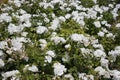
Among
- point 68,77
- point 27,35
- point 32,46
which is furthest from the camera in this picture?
point 27,35

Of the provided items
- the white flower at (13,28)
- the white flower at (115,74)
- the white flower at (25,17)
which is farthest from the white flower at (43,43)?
the white flower at (115,74)

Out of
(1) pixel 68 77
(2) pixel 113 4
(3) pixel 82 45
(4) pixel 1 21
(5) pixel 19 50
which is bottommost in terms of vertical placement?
(1) pixel 68 77

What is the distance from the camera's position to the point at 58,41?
5.89 meters

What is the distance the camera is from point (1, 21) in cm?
620

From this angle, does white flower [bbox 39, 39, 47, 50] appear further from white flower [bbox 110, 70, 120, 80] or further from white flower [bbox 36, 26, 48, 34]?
white flower [bbox 110, 70, 120, 80]

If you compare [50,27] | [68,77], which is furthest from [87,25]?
[68,77]

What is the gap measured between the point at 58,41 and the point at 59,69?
739mm

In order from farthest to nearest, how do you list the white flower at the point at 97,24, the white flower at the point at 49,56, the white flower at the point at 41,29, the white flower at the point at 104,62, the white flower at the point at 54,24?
Answer: the white flower at the point at 97,24 → the white flower at the point at 54,24 → the white flower at the point at 41,29 → the white flower at the point at 104,62 → the white flower at the point at 49,56

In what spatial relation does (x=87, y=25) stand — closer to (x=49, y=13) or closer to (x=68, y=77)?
(x=49, y=13)

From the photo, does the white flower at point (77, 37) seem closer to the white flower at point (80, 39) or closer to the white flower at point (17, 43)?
the white flower at point (80, 39)

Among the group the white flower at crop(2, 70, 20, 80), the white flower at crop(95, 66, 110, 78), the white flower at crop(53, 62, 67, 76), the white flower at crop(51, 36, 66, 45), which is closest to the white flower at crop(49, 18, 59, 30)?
the white flower at crop(51, 36, 66, 45)

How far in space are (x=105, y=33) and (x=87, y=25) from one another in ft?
1.21

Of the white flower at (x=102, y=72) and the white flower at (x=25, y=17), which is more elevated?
the white flower at (x=25, y=17)

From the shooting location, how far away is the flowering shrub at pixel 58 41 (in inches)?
210
